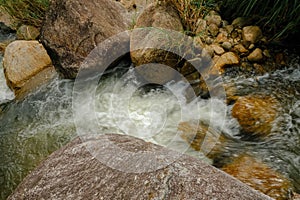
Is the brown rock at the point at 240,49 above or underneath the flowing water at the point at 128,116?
above

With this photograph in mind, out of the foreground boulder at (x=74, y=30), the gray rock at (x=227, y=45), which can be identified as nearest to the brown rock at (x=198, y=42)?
the gray rock at (x=227, y=45)

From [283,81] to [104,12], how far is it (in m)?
2.30

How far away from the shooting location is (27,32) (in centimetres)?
431

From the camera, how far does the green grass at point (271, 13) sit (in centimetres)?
298

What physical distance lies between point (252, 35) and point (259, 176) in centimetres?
176

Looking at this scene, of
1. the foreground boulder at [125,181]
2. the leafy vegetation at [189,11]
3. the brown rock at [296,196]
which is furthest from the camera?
the leafy vegetation at [189,11]

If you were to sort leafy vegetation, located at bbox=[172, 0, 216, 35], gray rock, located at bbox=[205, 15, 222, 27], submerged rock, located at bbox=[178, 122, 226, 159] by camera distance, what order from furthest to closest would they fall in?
gray rock, located at bbox=[205, 15, 222, 27] < leafy vegetation, located at bbox=[172, 0, 216, 35] < submerged rock, located at bbox=[178, 122, 226, 159]

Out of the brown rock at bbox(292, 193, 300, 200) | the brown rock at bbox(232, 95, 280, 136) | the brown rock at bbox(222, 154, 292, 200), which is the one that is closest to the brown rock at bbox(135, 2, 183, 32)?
the brown rock at bbox(232, 95, 280, 136)

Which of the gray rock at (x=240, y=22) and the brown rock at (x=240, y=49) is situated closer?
the brown rock at (x=240, y=49)

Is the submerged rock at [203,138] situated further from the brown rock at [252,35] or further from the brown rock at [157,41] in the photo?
the brown rock at [252,35]

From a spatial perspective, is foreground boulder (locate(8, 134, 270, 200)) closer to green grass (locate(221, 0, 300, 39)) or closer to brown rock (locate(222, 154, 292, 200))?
brown rock (locate(222, 154, 292, 200))

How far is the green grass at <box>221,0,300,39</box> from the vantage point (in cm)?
298

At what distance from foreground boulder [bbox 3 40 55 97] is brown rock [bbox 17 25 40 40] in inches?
19.6

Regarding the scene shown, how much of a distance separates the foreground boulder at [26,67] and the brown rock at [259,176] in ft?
8.57
